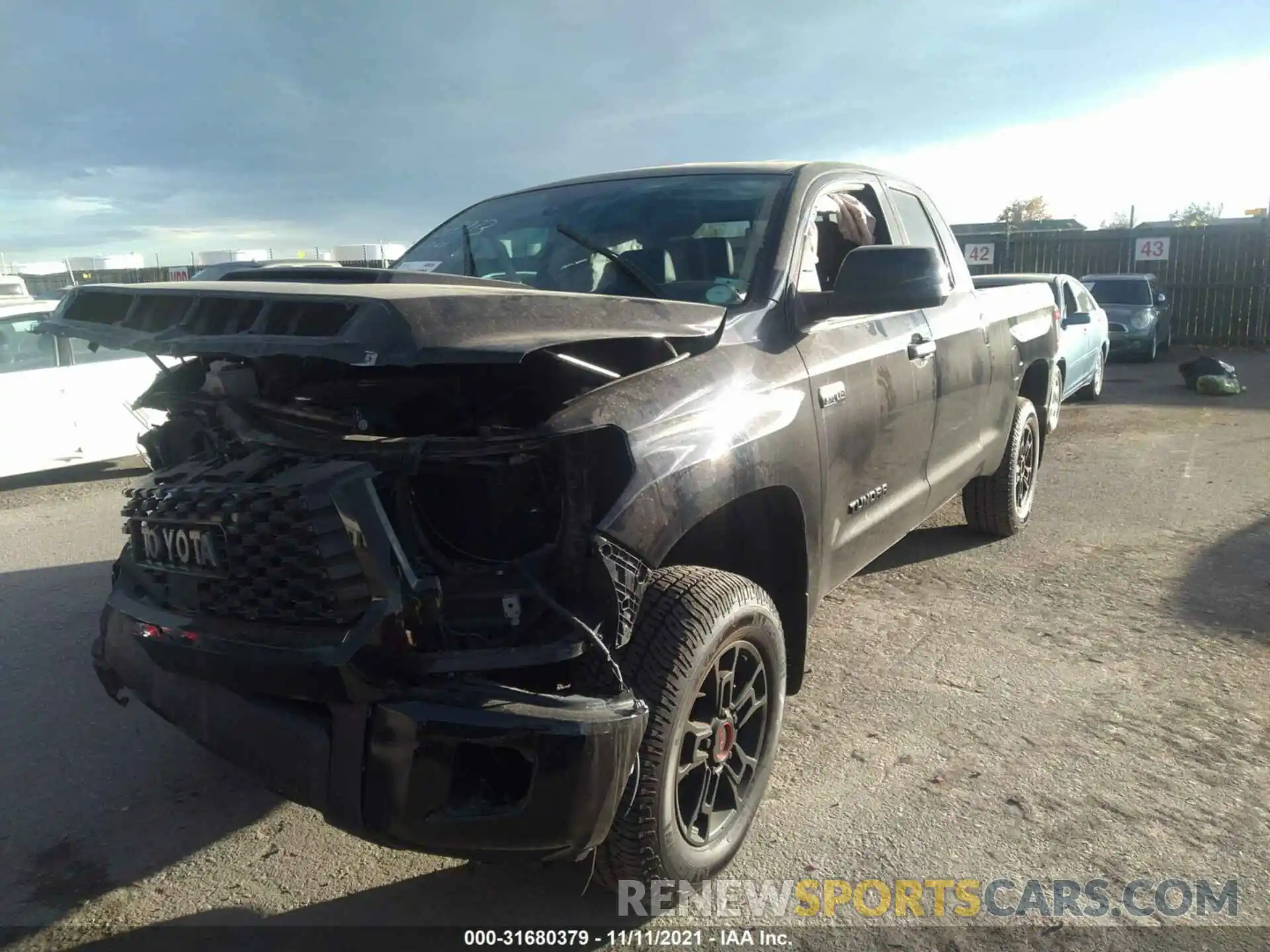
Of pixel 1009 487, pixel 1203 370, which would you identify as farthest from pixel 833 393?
pixel 1203 370

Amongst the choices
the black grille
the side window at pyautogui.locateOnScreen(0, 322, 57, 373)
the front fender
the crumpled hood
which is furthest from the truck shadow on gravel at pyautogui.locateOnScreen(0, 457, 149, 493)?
the front fender

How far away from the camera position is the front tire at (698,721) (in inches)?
95.0

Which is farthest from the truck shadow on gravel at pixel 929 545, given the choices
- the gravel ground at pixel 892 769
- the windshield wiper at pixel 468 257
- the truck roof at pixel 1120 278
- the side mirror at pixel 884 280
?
the truck roof at pixel 1120 278

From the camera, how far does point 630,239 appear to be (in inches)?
143

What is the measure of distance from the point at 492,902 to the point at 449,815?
67 cm

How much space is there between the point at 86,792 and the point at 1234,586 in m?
5.32

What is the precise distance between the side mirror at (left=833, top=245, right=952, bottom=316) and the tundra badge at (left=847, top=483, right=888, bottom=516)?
67 cm

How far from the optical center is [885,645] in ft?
14.7

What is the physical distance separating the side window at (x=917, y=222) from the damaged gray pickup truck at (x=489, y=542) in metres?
1.36

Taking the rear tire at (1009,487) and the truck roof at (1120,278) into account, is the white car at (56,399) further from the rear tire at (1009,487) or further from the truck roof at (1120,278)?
the truck roof at (1120,278)

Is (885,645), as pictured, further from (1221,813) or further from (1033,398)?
(1033,398)

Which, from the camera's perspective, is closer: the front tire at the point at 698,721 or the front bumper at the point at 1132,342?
the front tire at the point at 698,721

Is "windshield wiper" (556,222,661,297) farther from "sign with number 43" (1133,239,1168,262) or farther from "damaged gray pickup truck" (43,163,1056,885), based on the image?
"sign with number 43" (1133,239,1168,262)

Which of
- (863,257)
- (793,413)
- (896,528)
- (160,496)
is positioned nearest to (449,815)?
(160,496)
